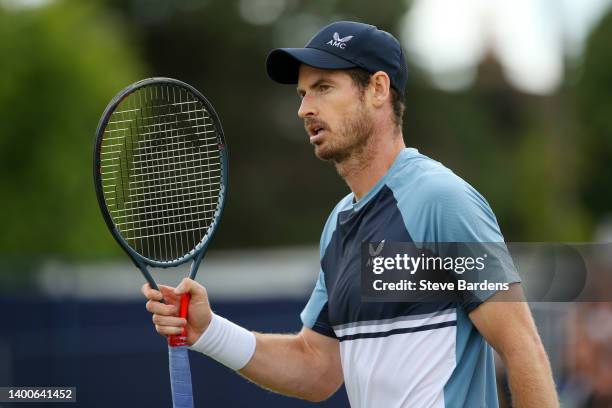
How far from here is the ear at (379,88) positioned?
3.79 meters

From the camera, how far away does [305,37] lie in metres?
35.9

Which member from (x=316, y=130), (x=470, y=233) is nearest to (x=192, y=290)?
(x=316, y=130)

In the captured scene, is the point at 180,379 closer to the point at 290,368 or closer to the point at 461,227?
the point at 290,368

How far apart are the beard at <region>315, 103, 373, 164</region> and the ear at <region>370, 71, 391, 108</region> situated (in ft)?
0.19

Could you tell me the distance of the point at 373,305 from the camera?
11.7ft

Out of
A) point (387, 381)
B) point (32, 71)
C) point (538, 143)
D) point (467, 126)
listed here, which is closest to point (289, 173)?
point (467, 126)

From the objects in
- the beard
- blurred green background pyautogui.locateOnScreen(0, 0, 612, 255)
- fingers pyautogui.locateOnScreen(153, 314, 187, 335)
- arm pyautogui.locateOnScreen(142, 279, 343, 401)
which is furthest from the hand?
blurred green background pyautogui.locateOnScreen(0, 0, 612, 255)

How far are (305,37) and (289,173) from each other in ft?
14.8

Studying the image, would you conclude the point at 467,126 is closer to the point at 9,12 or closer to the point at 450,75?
the point at 450,75

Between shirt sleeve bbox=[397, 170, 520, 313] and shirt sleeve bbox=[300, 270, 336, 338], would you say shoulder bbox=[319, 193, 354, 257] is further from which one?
shirt sleeve bbox=[397, 170, 520, 313]

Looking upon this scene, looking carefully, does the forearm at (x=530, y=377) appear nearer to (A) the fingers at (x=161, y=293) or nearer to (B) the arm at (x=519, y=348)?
(B) the arm at (x=519, y=348)

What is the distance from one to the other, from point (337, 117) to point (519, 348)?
39.2 inches

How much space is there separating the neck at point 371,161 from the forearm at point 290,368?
0.70 meters

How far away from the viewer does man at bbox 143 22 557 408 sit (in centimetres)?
339
